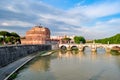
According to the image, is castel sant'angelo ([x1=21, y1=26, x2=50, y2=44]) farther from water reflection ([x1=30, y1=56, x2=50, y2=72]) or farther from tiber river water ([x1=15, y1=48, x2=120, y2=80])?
tiber river water ([x1=15, y1=48, x2=120, y2=80])

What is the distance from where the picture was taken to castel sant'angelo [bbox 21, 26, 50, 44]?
117 m

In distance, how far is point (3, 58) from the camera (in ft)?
116

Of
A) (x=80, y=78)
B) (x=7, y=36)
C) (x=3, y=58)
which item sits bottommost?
(x=80, y=78)

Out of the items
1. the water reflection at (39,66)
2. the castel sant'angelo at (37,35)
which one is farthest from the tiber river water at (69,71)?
the castel sant'angelo at (37,35)

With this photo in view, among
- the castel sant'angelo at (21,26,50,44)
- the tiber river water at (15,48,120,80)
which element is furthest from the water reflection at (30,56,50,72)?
the castel sant'angelo at (21,26,50,44)

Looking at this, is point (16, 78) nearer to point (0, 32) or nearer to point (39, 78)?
point (39, 78)

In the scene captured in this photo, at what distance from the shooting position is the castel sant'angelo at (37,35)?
117m

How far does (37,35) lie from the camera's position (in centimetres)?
11900

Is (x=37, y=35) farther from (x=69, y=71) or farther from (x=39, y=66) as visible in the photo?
(x=69, y=71)

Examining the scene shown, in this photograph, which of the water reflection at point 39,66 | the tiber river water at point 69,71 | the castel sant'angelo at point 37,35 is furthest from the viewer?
the castel sant'angelo at point 37,35

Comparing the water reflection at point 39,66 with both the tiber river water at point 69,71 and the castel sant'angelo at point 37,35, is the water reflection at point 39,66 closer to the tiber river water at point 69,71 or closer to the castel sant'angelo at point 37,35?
the tiber river water at point 69,71

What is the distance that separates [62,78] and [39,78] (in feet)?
9.66

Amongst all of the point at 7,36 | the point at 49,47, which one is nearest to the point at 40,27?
the point at 49,47

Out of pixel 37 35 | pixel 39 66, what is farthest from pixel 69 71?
pixel 37 35
